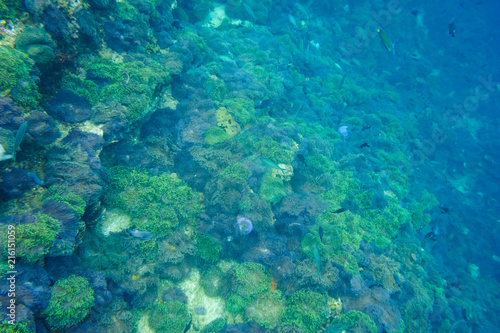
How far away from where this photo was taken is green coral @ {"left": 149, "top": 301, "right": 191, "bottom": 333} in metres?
4.39

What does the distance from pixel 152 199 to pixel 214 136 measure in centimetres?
238

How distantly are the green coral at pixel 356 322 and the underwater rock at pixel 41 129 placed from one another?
6436mm

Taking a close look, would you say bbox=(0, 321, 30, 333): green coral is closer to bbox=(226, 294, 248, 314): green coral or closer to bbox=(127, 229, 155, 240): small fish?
bbox=(127, 229, 155, 240): small fish

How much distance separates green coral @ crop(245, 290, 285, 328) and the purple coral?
4.41 feet

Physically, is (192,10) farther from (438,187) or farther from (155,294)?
(438,187)

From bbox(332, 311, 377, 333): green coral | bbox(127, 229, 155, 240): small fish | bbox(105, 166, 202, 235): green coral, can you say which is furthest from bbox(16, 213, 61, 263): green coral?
bbox(332, 311, 377, 333): green coral

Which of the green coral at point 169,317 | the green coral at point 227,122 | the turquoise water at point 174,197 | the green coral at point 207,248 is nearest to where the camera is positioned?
the turquoise water at point 174,197

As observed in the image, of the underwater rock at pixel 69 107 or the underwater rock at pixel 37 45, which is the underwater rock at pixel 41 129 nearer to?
the underwater rock at pixel 69 107

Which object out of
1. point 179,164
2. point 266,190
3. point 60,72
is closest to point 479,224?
point 266,190

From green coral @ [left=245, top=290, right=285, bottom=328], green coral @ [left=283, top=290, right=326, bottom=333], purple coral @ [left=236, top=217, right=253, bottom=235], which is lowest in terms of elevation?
→ green coral @ [left=245, top=290, right=285, bottom=328]

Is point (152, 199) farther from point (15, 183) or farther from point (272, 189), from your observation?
point (272, 189)

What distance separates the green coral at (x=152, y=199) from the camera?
181 inches

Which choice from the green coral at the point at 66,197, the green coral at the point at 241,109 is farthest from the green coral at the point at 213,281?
the green coral at the point at 241,109

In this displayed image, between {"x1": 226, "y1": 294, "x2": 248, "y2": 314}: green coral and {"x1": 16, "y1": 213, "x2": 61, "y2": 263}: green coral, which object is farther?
{"x1": 226, "y1": 294, "x2": 248, "y2": 314}: green coral
